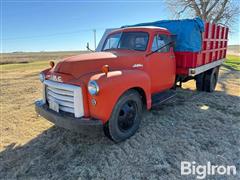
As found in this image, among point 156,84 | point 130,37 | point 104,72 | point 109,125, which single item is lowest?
point 109,125

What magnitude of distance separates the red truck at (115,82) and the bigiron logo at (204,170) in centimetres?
122

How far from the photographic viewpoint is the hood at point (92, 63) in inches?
140

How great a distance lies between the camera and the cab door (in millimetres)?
4633

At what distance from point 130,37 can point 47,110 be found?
2490 millimetres

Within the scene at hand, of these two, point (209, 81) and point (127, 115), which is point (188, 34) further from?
point (127, 115)

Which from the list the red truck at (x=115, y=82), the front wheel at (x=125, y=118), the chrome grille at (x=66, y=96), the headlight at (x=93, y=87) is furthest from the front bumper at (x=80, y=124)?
the headlight at (x=93, y=87)

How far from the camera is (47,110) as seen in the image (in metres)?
3.71

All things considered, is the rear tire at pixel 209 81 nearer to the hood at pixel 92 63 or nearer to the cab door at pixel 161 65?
the cab door at pixel 161 65

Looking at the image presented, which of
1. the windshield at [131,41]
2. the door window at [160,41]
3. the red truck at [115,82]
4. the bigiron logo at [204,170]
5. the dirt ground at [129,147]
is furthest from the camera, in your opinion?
the door window at [160,41]

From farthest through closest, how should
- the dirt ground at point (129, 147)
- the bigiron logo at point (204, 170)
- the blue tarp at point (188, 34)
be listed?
the blue tarp at point (188, 34) → the dirt ground at point (129, 147) → the bigiron logo at point (204, 170)

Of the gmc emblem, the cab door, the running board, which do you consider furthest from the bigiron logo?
the gmc emblem

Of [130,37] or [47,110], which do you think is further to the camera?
[130,37]

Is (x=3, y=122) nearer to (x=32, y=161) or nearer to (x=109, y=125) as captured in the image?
(x=32, y=161)

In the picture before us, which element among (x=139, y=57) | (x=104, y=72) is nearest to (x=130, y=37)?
(x=139, y=57)
